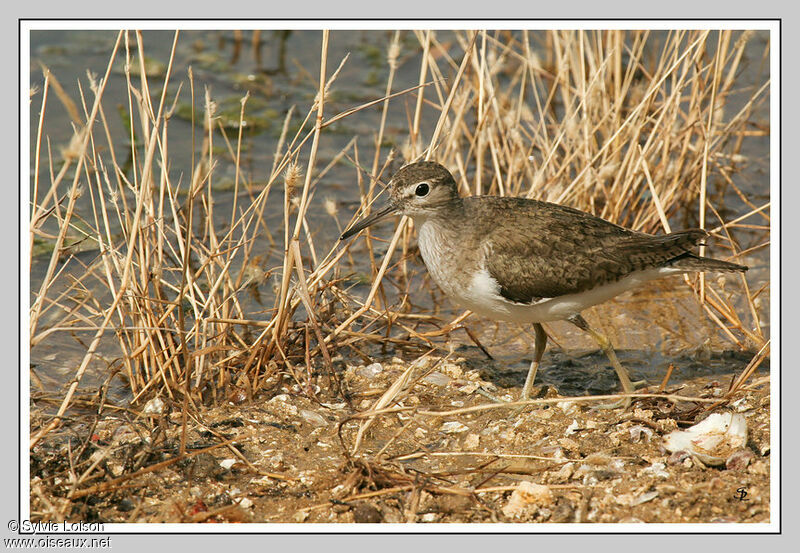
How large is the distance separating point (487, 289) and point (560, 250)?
517mm

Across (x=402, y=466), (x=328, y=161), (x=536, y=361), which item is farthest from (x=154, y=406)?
(x=328, y=161)

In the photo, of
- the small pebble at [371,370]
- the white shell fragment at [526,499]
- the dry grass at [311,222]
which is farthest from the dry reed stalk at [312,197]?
the white shell fragment at [526,499]

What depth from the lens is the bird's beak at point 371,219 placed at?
18.7ft

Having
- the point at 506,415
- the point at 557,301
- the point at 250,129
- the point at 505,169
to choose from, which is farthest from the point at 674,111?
the point at 250,129

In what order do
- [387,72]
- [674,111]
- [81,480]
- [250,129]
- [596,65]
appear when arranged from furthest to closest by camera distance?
[387,72] → [250,129] → [596,65] → [674,111] → [81,480]

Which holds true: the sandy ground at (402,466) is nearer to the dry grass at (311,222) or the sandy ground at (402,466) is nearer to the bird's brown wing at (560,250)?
the dry grass at (311,222)

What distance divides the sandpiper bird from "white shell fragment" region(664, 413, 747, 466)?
1.97 feet

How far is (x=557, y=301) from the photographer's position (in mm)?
5598

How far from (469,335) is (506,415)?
2.90 feet

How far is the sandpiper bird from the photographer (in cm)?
550

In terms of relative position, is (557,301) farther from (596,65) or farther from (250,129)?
(250,129)

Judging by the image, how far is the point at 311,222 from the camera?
834 cm

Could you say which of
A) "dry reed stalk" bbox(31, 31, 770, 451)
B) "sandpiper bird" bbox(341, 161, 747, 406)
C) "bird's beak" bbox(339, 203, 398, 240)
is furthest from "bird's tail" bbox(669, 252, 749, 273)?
"bird's beak" bbox(339, 203, 398, 240)

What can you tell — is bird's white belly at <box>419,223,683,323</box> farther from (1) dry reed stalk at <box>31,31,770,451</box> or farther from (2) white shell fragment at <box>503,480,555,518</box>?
(2) white shell fragment at <box>503,480,555,518</box>
